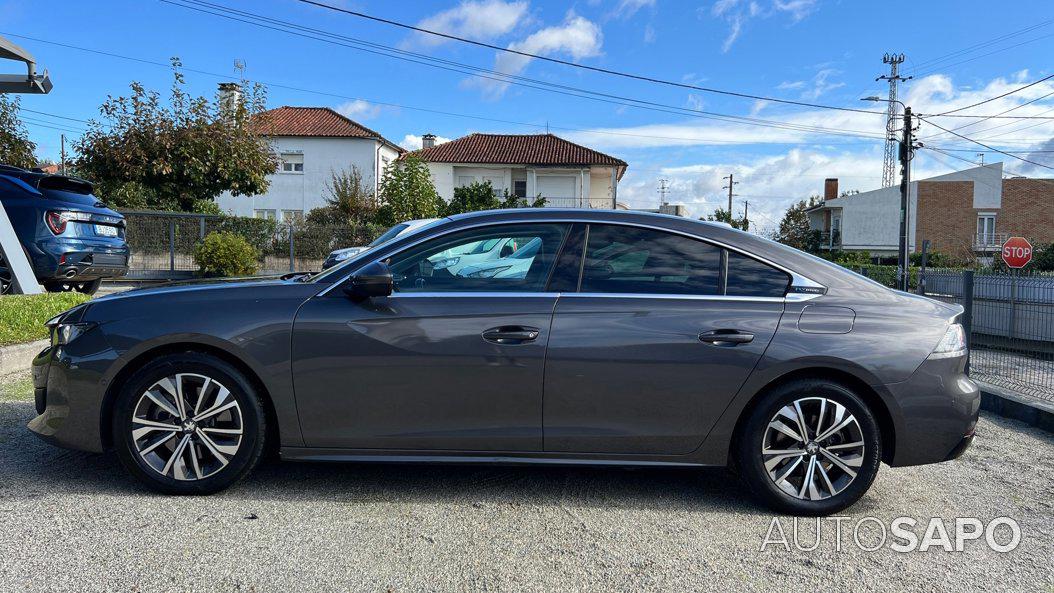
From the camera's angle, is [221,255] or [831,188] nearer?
[221,255]

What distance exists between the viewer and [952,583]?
291 centimetres

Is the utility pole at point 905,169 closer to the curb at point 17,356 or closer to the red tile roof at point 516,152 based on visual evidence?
the red tile roof at point 516,152

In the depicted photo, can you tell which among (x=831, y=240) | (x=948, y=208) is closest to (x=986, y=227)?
(x=948, y=208)

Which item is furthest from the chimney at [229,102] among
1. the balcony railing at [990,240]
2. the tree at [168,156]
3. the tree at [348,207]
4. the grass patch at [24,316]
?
the balcony railing at [990,240]

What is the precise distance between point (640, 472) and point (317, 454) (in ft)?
6.07

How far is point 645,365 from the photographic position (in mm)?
3486

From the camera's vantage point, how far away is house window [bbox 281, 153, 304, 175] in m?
41.8

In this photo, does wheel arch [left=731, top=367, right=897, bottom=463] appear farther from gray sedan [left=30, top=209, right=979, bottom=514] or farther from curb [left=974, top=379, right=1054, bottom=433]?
curb [left=974, top=379, right=1054, bottom=433]

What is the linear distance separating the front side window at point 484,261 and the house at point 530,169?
136 feet

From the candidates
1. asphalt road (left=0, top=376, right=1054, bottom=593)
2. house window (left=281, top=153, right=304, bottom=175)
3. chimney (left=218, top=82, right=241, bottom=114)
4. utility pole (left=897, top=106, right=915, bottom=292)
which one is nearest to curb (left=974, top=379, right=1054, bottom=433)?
asphalt road (left=0, top=376, right=1054, bottom=593)

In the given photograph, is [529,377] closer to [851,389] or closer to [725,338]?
[725,338]

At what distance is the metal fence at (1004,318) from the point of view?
7.50m

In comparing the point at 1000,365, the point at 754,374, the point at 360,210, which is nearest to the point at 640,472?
the point at 754,374

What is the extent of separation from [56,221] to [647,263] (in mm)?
8724
